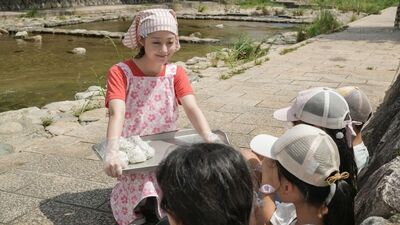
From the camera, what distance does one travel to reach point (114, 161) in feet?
6.78

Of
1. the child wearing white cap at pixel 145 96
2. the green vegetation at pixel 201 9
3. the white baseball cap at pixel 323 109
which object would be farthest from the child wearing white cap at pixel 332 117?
the green vegetation at pixel 201 9

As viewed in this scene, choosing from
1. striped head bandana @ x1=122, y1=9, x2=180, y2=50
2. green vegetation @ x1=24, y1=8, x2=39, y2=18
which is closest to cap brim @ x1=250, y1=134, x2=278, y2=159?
striped head bandana @ x1=122, y1=9, x2=180, y2=50

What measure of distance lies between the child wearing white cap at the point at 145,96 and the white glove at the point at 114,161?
0.04m

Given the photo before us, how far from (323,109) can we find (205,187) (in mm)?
1081

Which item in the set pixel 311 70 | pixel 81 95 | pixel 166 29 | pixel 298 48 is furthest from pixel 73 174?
pixel 298 48

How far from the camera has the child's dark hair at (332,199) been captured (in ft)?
5.61

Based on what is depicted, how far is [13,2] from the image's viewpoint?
1809cm

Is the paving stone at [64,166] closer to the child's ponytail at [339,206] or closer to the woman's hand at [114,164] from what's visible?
the woman's hand at [114,164]

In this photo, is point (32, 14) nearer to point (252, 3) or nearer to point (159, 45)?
point (252, 3)

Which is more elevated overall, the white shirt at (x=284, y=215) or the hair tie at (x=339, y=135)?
the hair tie at (x=339, y=135)

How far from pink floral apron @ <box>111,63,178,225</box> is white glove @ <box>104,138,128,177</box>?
0.30 m

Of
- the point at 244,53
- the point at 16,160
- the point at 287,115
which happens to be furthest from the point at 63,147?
the point at 244,53

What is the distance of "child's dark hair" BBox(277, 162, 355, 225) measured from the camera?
1.71 meters

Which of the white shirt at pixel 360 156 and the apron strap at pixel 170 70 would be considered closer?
the white shirt at pixel 360 156
